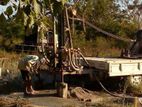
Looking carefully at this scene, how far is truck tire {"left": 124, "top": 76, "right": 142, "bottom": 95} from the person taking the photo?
14016 mm

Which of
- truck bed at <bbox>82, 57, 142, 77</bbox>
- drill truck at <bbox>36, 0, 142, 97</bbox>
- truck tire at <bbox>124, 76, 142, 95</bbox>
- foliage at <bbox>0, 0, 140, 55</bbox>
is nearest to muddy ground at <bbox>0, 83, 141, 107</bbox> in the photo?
drill truck at <bbox>36, 0, 142, 97</bbox>

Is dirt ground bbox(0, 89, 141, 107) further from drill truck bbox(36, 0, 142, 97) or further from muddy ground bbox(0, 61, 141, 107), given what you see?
drill truck bbox(36, 0, 142, 97)

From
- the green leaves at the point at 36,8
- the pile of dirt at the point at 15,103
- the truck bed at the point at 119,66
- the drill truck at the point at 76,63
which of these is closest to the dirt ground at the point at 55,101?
the pile of dirt at the point at 15,103

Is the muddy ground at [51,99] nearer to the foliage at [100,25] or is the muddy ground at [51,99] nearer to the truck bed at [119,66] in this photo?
the truck bed at [119,66]

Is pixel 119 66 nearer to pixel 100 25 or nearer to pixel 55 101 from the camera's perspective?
pixel 55 101

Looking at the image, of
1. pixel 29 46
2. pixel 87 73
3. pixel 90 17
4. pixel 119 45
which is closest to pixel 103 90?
pixel 87 73

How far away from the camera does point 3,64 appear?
2005cm

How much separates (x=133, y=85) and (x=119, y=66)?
1.34 metres

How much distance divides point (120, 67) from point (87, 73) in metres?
1.24

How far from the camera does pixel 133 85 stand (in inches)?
558

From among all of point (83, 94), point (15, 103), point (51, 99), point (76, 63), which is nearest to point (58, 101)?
point (51, 99)

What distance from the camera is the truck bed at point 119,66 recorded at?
42.5ft

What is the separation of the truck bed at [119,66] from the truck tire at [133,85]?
45 centimetres

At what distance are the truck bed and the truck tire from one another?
45 centimetres
